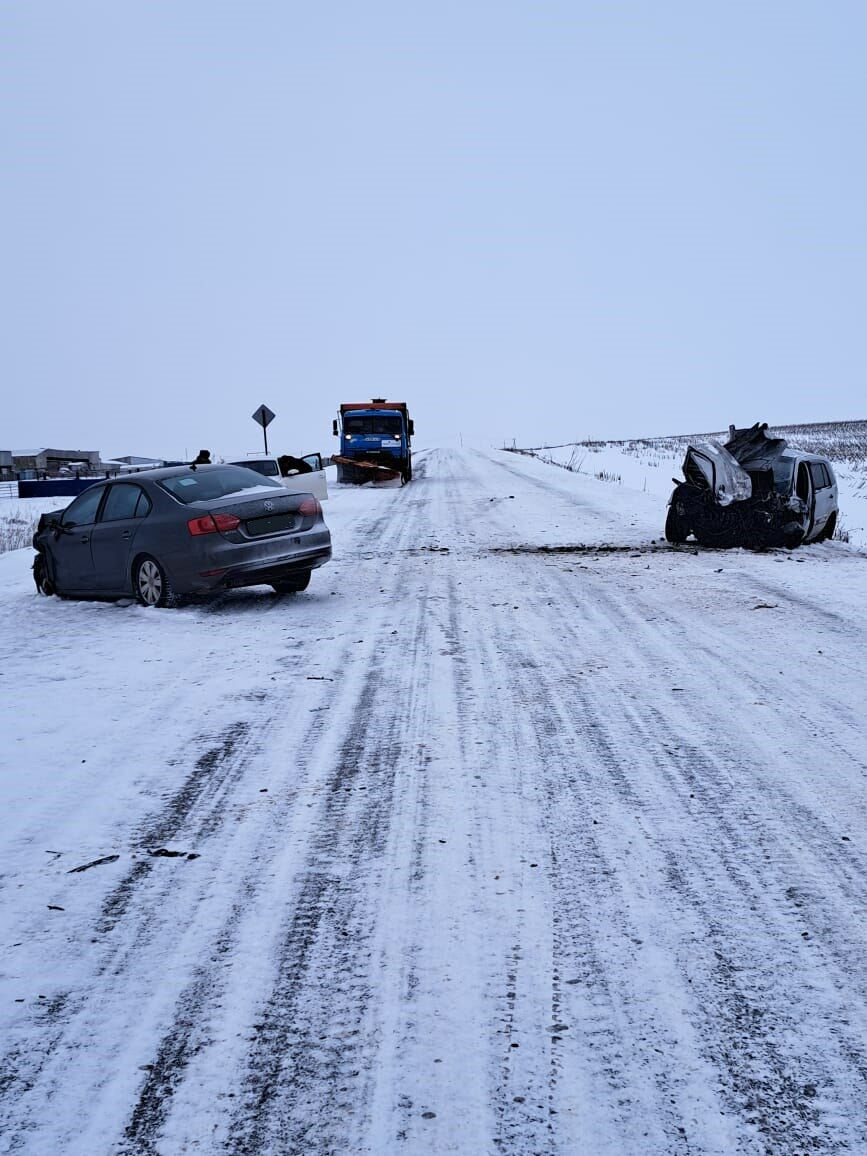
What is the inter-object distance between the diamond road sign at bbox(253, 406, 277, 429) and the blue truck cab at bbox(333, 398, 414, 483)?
7.26ft

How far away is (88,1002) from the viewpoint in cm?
291

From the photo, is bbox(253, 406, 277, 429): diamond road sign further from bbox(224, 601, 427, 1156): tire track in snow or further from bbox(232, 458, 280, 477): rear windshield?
bbox(224, 601, 427, 1156): tire track in snow

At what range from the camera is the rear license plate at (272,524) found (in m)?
9.30

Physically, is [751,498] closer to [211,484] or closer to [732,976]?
[211,484]

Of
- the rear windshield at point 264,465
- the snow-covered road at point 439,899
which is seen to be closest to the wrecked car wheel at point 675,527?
the snow-covered road at point 439,899

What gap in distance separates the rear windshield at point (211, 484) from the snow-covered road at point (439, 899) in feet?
7.97

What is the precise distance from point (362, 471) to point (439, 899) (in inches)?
1124

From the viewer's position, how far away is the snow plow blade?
31.0m

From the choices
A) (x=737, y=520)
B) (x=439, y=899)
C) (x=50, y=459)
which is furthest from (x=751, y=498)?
(x=50, y=459)

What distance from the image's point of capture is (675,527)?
13.8 meters

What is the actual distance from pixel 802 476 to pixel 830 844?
10.5m

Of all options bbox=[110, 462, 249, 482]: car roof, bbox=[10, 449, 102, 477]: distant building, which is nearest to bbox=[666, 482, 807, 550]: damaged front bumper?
bbox=[110, 462, 249, 482]: car roof

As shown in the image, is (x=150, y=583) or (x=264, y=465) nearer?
(x=150, y=583)

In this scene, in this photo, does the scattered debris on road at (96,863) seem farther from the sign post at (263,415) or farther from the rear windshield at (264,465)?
the sign post at (263,415)
